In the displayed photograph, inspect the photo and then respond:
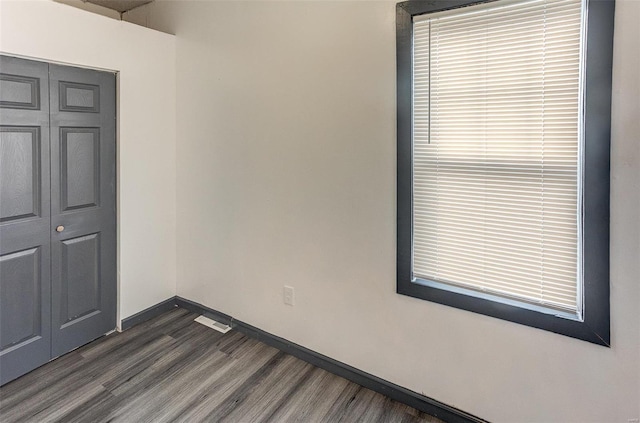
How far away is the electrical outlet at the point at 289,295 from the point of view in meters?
2.44

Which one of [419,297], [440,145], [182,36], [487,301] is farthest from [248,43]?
[487,301]

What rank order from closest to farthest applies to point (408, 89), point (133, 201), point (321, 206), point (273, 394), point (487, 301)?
point (487, 301), point (408, 89), point (273, 394), point (321, 206), point (133, 201)

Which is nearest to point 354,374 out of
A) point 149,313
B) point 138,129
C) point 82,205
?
point 149,313

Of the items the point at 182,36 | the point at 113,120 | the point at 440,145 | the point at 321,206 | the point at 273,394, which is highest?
the point at 182,36

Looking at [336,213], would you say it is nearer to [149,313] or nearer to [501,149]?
[501,149]

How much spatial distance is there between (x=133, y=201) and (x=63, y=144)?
23.1 inches

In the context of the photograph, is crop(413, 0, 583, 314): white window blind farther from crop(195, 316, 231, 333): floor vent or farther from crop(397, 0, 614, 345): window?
crop(195, 316, 231, 333): floor vent

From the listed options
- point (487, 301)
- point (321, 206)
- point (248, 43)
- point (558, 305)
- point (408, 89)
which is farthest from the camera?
point (248, 43)

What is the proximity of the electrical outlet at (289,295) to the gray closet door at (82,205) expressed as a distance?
127cm

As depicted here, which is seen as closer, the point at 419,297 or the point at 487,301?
the point at 487,301

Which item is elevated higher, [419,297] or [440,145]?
[440,145]

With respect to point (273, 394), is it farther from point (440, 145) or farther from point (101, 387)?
point (440, 145)

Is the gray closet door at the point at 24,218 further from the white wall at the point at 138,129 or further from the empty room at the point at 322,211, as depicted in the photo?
the white wall at the point at 138,129

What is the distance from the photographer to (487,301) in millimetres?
1760
